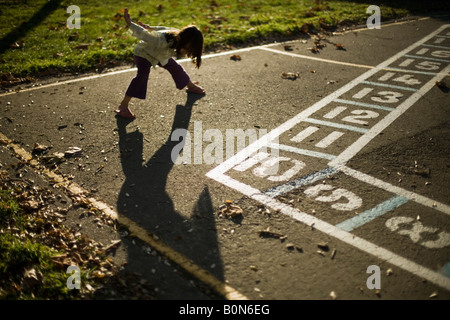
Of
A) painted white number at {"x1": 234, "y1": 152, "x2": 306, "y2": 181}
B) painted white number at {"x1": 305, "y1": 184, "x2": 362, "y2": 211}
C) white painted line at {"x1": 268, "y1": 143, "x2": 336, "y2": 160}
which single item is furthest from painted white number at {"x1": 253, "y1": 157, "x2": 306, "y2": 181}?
painted white number at {"x1": 305, "y1": 184, "x2": 362, "y2": 211}

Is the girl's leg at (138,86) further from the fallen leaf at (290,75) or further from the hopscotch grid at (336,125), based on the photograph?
the fallen leaf at (290,75)

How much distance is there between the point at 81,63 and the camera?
7980 mm

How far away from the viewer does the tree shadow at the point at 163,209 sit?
3703 mm

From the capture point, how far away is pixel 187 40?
18.5ft

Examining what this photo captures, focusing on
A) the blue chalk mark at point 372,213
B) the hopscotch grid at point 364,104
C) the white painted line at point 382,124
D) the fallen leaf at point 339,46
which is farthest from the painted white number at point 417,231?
the fallen leaf at point 339,46

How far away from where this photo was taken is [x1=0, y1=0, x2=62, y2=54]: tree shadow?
8.77 meters

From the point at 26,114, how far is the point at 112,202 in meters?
2.95

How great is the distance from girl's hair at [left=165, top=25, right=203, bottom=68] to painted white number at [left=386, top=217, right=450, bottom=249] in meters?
3.65

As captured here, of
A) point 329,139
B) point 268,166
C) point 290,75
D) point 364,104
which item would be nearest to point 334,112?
point 364,104

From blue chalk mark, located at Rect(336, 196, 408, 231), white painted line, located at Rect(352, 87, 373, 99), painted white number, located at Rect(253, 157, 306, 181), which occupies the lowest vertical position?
blue chalk mark, located at Rect(336, 196, 408, 231)

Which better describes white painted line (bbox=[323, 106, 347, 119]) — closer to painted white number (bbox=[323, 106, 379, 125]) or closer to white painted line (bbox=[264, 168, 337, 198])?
painted white number (bbox=[323, 106, 379, 125])

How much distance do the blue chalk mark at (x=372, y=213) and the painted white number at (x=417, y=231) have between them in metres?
0.16

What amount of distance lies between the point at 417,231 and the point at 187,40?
4000 millimetres
